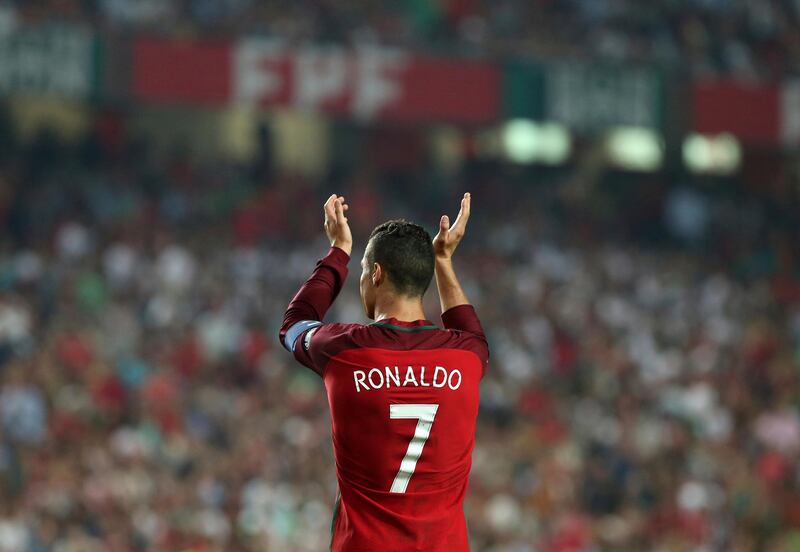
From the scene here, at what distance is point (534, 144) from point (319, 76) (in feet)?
15.7

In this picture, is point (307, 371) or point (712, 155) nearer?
point (307, 371)

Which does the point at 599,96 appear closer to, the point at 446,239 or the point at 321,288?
the point at 446,239

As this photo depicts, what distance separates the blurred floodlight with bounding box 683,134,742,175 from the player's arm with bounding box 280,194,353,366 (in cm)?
1842

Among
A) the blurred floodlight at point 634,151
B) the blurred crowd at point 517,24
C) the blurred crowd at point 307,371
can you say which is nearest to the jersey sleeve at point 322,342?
the blurred crowd at point 307,371

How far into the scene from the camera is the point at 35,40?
15.5 meters

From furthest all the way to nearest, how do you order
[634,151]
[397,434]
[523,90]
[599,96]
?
[634,151] < [599,96] < [523,90] < [397,434]

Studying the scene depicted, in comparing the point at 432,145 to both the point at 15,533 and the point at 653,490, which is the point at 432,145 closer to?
the point at 653,490

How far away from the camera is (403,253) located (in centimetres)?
346

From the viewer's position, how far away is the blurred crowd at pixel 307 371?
1155 cm

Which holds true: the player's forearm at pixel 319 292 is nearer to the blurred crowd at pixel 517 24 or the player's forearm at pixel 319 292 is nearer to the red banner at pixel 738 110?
the blurred crowd at pixel 517 24

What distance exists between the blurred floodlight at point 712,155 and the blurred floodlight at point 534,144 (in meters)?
2.06

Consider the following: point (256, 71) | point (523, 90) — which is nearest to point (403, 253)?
point (256, 71)

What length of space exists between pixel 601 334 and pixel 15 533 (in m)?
7.84

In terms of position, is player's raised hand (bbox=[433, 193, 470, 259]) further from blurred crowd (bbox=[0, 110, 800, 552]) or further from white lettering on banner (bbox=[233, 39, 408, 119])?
white lettering on banner (bbox=[233, 39, 408, 119])
